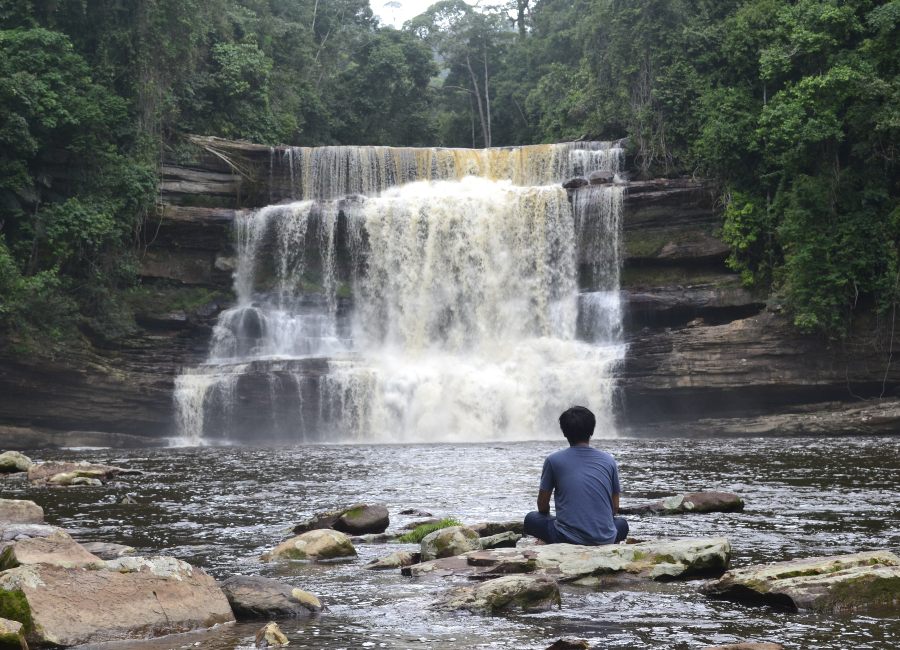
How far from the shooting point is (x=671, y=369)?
91.4ft

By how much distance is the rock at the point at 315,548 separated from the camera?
9.04m

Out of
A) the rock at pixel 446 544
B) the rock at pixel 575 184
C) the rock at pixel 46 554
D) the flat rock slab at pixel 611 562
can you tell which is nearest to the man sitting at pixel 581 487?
the flat rock slab at pixel 611 562

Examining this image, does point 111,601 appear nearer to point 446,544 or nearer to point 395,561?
point 395,561

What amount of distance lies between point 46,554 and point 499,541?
3863 millimetres

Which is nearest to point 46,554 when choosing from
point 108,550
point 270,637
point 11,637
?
point 108,550

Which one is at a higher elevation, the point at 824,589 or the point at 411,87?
the point at 411,87

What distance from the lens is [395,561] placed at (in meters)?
8.56

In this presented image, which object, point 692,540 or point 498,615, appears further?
point 692,540

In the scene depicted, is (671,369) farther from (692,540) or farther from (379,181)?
(692,540)

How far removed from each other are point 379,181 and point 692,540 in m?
28.9

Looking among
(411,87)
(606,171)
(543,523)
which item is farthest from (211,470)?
(411,87)

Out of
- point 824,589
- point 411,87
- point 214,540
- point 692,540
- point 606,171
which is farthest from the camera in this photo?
point 411,87

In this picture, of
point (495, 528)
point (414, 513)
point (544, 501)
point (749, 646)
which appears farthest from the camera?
point (414, 513)

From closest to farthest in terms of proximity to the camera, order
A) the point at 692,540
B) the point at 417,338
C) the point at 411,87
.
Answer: the point at 692,540 < the point at 417,338 < the point at 411,87
